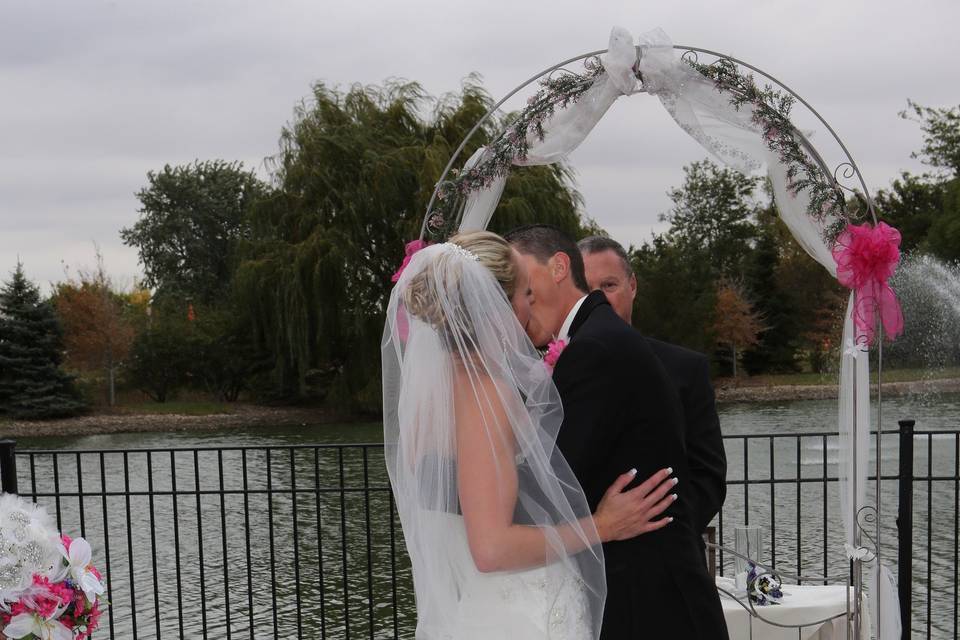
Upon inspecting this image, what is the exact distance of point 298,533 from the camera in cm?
1194

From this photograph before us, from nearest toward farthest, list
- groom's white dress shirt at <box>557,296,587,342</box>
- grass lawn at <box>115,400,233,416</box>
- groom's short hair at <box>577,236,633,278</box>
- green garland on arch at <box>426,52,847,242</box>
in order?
groom's white dress shirt at <box>557,296,587,342</box> < groom's short hair at <box>577,236,633,278</box> < green garland on arch at <box>426,52,847,242</box> < grass lawn at <box>115,400,233,416</box>

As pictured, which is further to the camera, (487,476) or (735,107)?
(735,107)

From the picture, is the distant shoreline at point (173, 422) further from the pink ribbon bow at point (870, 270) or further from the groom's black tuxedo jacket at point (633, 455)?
the groom's black tuxedo jacket at point (633, 455)

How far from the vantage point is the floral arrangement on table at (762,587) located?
182 inches

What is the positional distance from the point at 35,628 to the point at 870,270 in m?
3.82

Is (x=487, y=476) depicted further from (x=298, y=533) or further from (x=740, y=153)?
(x=298, y=533)

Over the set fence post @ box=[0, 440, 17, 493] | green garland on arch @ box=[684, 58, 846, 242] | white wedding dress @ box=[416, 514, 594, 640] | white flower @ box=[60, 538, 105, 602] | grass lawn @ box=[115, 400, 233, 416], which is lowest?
grass lawn @ box=[115, 400, 233, 416]

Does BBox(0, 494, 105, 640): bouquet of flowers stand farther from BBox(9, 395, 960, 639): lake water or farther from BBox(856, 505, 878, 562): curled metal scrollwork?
BBox(856, 505, 878, 562): curled metal scrollwork

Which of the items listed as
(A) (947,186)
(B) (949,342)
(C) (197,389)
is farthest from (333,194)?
(A) (947,186)

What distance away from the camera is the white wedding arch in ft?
15.5

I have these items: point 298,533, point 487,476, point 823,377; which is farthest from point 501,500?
point 823,377

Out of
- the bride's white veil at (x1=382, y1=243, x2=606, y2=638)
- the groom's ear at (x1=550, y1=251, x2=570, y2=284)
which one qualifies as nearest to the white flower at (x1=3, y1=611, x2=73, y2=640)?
the bride's white veil at (x1=382, y1=243, x2=606, y2=638)

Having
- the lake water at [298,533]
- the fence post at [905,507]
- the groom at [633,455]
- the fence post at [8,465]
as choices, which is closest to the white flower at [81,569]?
the groom at [633,455]

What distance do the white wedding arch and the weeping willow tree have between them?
18.1 m
